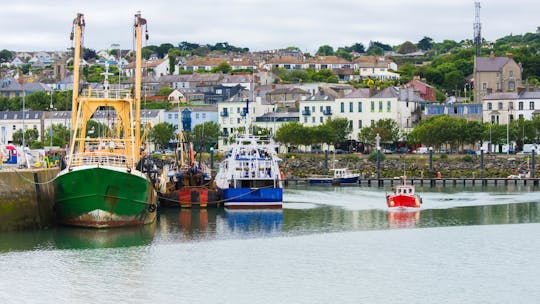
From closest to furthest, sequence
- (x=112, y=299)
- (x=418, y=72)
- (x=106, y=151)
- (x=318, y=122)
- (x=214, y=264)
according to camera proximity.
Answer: (x=112, y=299)
(x=214, y=264)
(x=106, y=151)
(x=318, y=122)
(x=418, y=72)

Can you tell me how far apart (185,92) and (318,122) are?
3562 centimetres

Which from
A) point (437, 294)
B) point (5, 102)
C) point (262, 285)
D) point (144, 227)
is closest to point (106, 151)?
point (144, 227)

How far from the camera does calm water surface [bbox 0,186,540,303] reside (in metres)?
42.0

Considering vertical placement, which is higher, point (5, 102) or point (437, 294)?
point (5, 102)

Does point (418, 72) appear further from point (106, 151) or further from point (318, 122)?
point (106, 151)

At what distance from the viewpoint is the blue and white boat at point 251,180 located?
70688mm

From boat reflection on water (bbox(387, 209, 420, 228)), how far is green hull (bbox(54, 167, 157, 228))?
14.3 meters

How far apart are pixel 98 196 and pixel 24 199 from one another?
356cm

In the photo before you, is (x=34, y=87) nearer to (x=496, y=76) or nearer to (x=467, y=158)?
(x=496, y=76)

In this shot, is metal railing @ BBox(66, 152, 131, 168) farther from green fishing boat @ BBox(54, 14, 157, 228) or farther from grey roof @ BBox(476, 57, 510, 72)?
grey roof @ BBox(476, 57, 510, 72)

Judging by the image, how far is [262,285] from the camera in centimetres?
4356

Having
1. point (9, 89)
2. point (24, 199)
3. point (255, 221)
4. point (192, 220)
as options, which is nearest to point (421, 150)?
point (255, 221)

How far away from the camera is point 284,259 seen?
4959 cm

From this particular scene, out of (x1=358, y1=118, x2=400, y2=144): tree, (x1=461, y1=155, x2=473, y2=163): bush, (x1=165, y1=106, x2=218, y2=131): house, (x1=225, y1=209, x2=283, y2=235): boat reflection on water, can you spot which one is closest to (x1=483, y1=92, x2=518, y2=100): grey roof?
(x1=358, y1=118, x2=400, y2=144): tree
